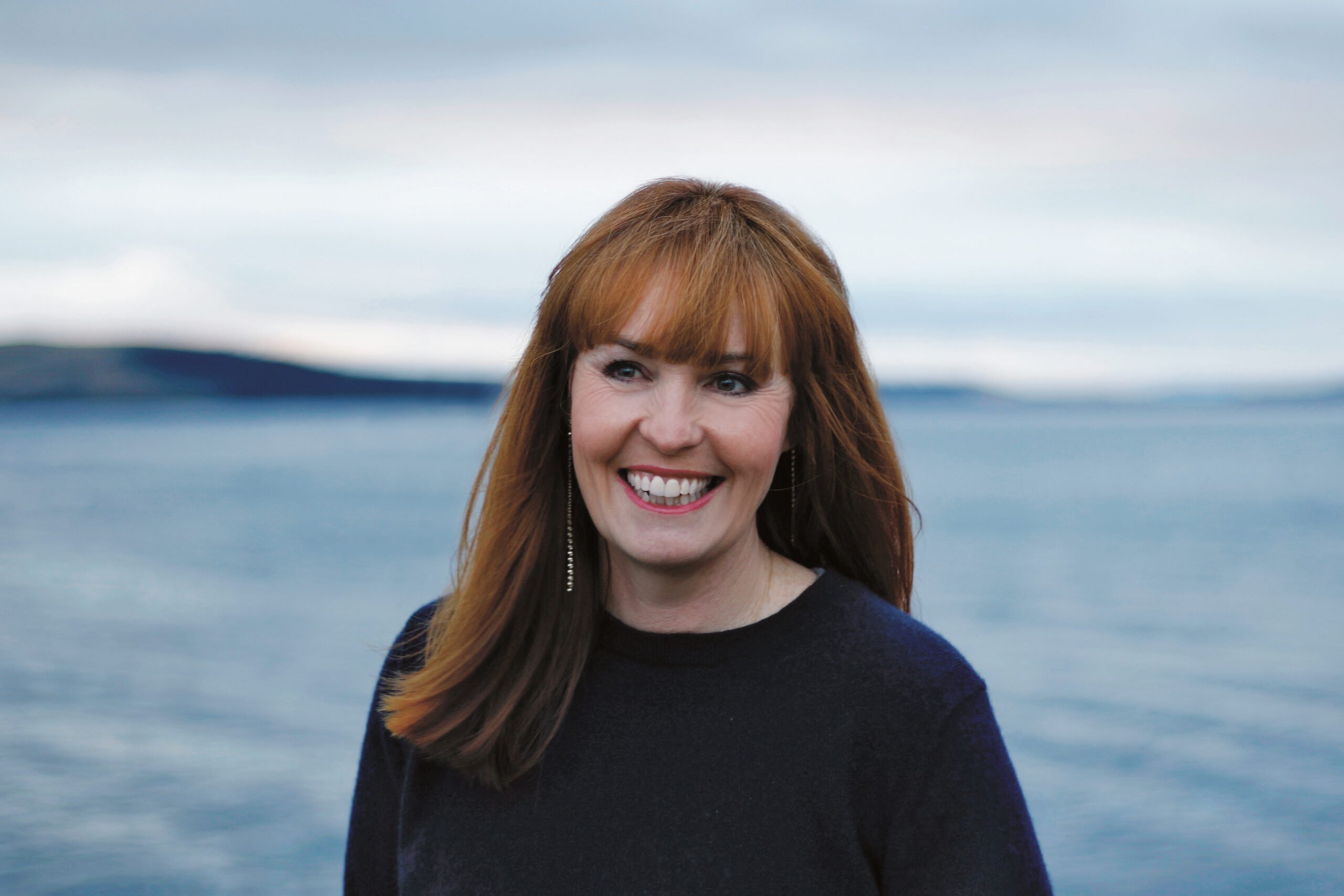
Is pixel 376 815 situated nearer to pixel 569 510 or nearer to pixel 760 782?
pixel 569 510

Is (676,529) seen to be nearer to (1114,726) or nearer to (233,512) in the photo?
(1114,726)

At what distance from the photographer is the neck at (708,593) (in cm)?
199

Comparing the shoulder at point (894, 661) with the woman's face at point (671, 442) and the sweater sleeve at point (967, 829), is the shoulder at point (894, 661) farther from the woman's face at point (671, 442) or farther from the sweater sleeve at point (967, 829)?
the woman's face at point (671, 442)

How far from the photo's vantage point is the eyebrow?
1.82 m

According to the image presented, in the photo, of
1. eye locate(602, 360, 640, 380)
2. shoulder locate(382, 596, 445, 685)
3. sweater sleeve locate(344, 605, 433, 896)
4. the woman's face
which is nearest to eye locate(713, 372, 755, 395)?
the woman's face

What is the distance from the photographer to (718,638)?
1965mm

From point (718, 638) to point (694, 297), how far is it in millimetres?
553

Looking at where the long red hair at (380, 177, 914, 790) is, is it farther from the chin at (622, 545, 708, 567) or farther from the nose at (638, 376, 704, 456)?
the chin at (622, 545, 708, 567)

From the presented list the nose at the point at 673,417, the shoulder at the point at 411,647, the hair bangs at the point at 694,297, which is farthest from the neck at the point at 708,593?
the shoulder at the point at 411,647

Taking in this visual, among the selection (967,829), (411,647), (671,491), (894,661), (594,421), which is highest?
(594,421)

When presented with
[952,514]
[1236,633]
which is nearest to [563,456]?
[1236,633]

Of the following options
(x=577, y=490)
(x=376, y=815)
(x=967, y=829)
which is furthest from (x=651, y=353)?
(x=376, y=815)

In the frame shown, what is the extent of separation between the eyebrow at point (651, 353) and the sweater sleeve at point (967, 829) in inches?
23.5

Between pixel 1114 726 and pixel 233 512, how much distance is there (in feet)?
115
